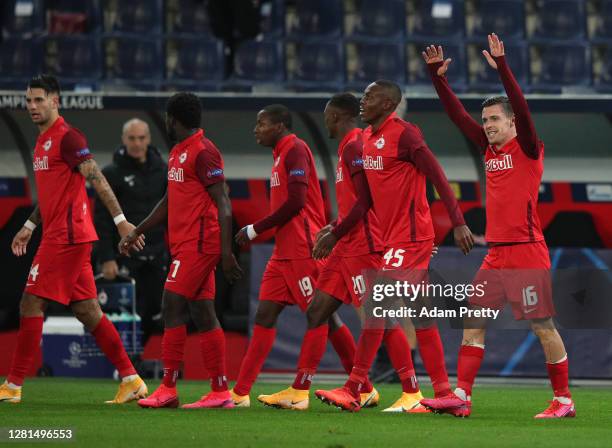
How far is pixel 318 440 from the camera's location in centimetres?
623

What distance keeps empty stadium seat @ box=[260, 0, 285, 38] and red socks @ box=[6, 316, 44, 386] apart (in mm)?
6962

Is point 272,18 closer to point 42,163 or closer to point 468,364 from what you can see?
point 42,163

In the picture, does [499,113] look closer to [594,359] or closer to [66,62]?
[594,359]

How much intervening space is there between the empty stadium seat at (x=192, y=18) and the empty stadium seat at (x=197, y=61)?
237mm

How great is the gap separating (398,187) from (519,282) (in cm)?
90

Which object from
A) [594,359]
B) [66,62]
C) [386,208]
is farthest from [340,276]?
[66,62]

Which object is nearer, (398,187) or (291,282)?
(398,187)

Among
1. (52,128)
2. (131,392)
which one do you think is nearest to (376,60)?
(52,128)

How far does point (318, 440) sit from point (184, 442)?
62cm

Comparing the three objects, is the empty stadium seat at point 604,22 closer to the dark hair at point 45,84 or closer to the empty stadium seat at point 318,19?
the empty stadium seat at point 318,19

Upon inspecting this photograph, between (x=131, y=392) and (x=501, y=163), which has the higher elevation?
(x=501, y=163)

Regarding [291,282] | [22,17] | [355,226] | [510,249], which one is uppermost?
[22,17]

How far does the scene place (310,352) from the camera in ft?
26.5

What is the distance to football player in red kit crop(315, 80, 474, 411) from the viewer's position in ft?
25.0
